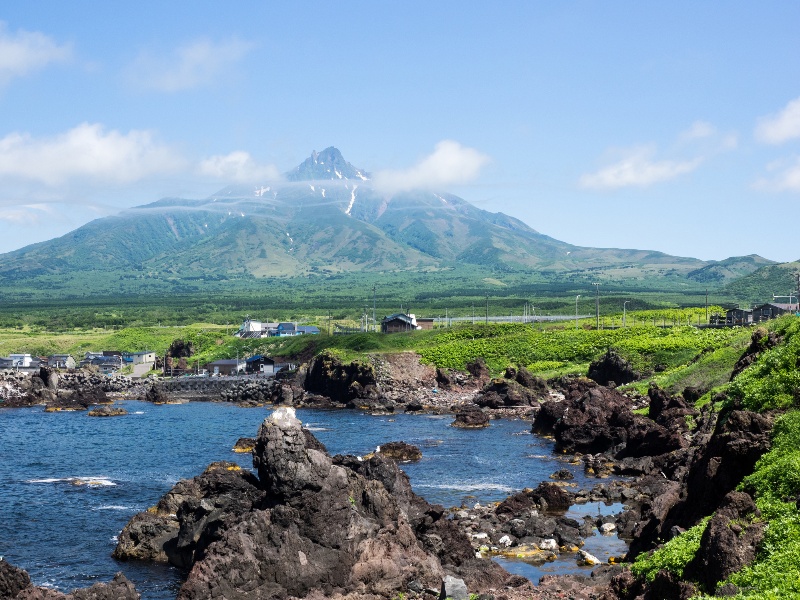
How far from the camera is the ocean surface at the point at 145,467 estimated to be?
38.1 meters

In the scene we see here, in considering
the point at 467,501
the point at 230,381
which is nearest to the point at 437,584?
the point at 467,501

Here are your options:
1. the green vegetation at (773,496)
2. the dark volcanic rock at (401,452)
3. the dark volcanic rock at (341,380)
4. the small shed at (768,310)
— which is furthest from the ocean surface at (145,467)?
the small shed at (768,310)

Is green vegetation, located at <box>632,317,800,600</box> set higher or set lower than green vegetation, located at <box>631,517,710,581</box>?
higher

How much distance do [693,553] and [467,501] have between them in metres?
23.6

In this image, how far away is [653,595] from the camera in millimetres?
24391

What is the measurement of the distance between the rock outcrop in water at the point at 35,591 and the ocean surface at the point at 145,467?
5.36 metres

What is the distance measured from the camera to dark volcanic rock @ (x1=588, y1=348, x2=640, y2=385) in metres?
100

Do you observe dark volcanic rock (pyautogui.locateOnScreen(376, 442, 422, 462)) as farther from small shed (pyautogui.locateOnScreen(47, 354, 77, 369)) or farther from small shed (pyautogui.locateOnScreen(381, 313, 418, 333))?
small shed (pyautogui.locateOnScreen(47, 354, 77, 369))

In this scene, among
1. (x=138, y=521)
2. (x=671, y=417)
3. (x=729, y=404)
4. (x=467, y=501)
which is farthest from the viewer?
(x=671, y=417)

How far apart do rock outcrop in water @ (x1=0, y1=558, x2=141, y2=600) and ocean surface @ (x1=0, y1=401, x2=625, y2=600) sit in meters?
5.36

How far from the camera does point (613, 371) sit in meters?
101

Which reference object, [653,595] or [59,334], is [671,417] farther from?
[59,334]

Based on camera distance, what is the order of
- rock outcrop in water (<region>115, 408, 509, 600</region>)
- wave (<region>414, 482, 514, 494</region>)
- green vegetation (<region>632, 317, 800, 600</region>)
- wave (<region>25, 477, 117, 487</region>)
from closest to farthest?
1. green vegetation (<region>632, 317, 800, 600</region>)
2. rock outcrop in water (<region>115, 408, 509, 600</region>)
3. wave (<region>414, 482, 514, 494</region>)
4. wave (<region>25, 477, 117, 487</region>)

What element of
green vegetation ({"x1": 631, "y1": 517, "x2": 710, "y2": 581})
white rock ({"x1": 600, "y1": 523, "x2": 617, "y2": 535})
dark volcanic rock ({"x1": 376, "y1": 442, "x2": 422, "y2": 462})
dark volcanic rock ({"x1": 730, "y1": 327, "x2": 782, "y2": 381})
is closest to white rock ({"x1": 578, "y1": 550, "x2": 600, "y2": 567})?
white rock ({"x1": 600, "y1": 523, "x2": 617, "y2": 535})
